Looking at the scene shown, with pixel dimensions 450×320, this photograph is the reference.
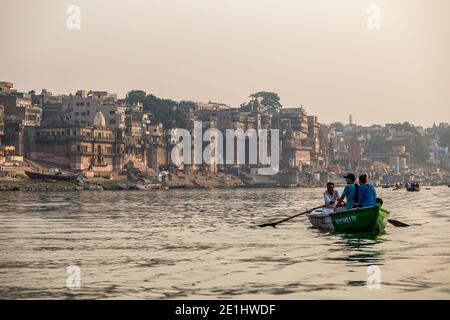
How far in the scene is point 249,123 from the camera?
17700cm

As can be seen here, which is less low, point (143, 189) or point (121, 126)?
point (121, 126)

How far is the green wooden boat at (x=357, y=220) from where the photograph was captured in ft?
86.3

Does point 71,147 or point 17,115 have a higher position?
point 17,115

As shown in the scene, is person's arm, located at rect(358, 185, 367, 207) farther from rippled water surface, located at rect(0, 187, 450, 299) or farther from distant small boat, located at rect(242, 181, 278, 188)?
distant small boat, located at rect(242, 181, 278, 188)

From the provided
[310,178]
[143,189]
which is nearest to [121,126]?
[143,189]

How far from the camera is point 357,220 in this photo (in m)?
26.6

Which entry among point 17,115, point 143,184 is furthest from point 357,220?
point 17,115

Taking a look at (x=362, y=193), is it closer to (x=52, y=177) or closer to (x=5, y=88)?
(x=52, y=177)

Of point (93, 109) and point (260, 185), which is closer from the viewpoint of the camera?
point (93, 109)

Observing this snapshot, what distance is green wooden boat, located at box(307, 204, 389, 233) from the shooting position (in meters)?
26.3

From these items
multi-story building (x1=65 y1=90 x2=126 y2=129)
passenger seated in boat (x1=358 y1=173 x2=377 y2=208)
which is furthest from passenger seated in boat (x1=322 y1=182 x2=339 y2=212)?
multi-story building (x1=65 y1=90 x2=126 y2=129)

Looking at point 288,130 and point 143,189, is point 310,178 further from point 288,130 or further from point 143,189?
point 143,189

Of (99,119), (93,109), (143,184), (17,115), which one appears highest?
(93,109)
